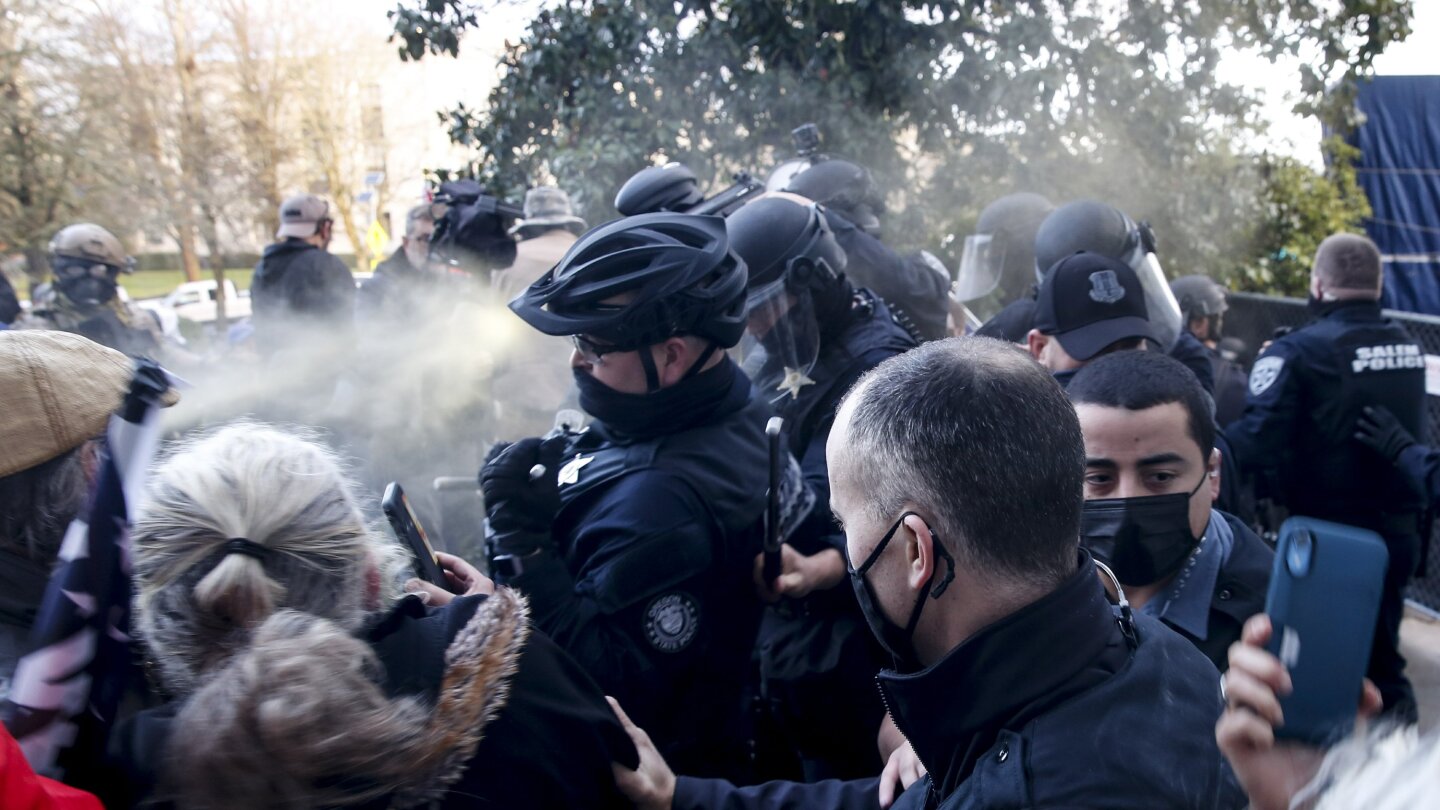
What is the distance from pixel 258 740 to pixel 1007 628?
93 cm

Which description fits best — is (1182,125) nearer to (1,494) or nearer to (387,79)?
(1,494)

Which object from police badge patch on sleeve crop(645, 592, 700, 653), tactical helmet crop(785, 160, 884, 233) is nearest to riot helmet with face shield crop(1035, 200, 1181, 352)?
tactical helmet crop(785, 160, 884, 233)

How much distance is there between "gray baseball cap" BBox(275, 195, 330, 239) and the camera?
21.2 ft

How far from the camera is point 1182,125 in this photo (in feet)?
25.9

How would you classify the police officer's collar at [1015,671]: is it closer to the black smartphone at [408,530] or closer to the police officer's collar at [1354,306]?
the black smartphone at [408,530]

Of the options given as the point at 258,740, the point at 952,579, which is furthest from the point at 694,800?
the point at 258,740

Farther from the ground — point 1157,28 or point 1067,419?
point 1157,28

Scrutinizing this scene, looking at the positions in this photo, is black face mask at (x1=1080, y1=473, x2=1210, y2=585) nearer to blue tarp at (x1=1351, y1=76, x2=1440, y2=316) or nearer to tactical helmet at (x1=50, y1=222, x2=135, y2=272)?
tactical helmet at (x1=50, y1=222, x2=135, y2=272)

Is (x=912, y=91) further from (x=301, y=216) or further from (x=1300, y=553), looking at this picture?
(x=1300, y=553)

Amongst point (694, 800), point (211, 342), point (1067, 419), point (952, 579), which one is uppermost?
point (1067, 419)

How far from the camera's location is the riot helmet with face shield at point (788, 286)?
3.25m

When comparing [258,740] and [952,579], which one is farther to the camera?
[952,579]

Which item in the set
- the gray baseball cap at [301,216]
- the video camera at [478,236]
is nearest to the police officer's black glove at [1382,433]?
the video camera at [478,236]

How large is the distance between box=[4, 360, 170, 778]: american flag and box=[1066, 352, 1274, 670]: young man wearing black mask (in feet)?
5.72
